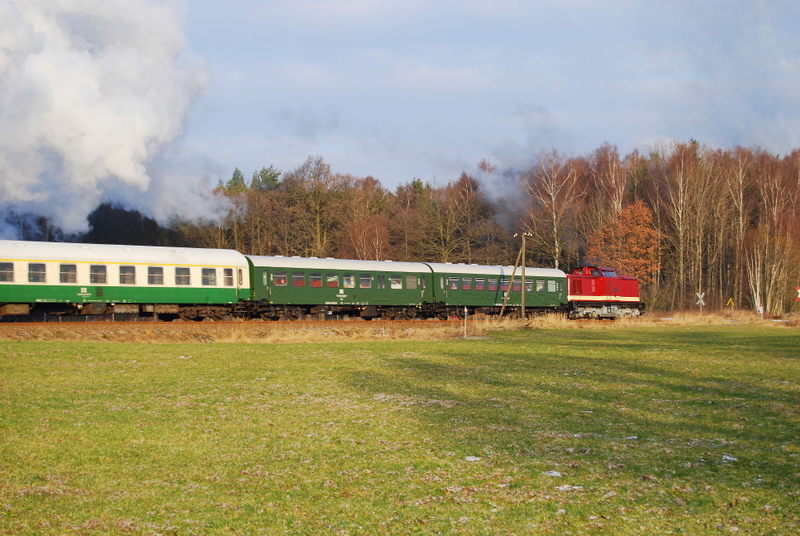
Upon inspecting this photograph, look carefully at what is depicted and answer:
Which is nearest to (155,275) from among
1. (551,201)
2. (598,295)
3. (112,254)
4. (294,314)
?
(112,254)

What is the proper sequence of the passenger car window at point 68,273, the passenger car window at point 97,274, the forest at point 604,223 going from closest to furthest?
the passenger car window at point 68,273 < the passenger car window at point 97,274 < the forest at point 604,223

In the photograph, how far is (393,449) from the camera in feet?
28.0

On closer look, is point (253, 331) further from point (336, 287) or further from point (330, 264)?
point (330, 264)

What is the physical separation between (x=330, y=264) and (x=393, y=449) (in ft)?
100

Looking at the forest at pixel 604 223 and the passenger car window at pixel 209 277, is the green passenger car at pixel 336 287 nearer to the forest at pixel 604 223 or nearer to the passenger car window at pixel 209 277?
the passenger car window at pixel 209 277

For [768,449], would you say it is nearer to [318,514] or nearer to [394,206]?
[318,514]

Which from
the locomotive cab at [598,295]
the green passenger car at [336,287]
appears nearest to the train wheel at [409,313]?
the green passenger car at [336,287]

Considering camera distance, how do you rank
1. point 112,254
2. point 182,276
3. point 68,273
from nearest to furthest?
1. point 68,273
2. point 112,254
3. point 182,276

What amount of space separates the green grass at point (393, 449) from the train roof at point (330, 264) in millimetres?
20031

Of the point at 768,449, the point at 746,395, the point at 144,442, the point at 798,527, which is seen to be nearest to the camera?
the point at 798,527

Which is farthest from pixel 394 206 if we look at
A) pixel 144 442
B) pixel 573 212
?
pixel 144 442

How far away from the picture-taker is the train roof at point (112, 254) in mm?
29500

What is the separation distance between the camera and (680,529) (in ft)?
18.5

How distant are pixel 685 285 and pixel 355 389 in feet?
209
